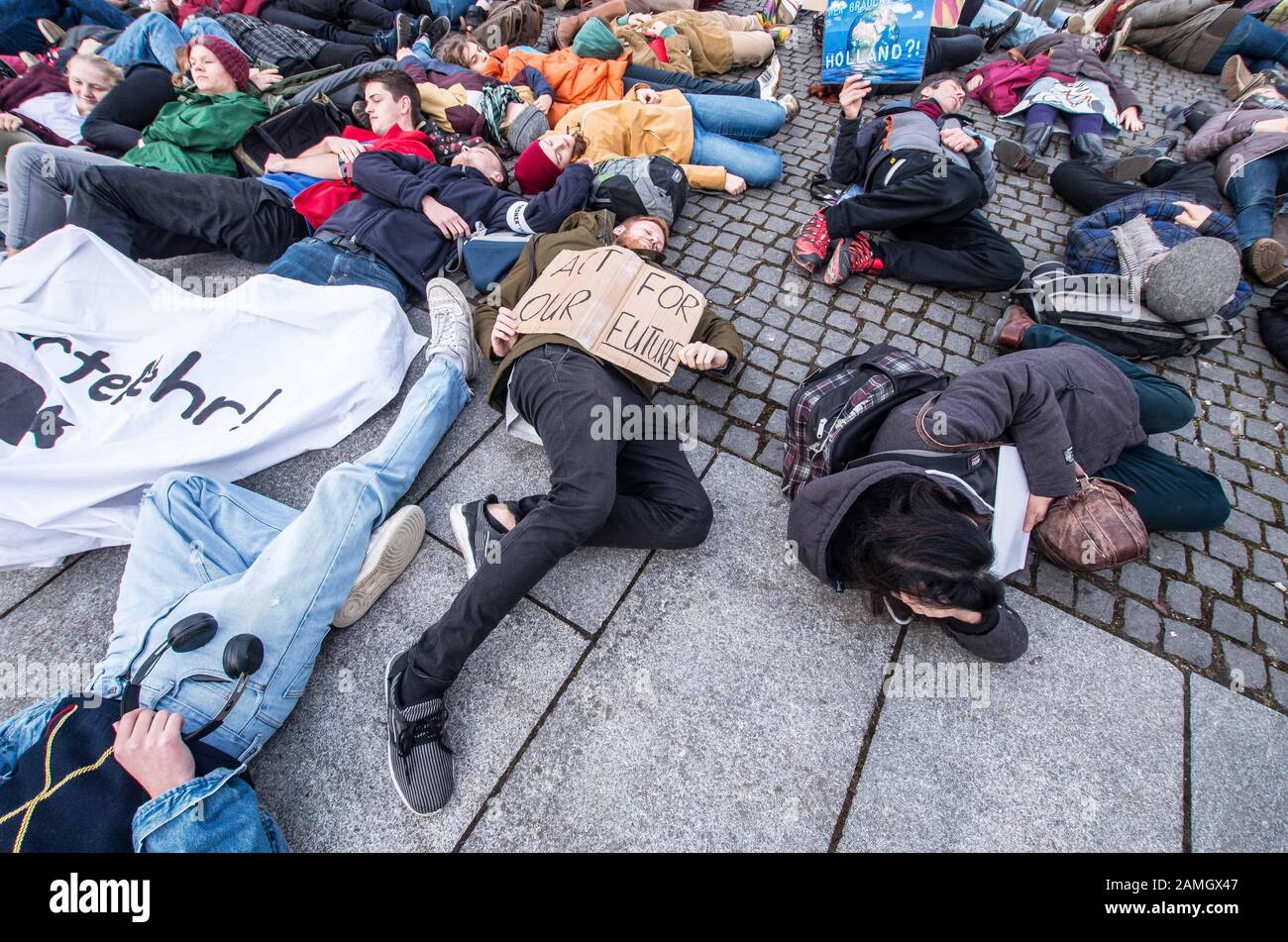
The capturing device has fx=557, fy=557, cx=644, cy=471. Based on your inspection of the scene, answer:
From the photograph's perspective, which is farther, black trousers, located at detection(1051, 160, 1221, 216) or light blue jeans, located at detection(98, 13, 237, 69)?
light blue jeans, located at detection(98, 13, 237, 69)

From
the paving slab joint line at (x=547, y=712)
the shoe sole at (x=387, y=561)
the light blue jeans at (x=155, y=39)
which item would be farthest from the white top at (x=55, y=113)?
the paving slab joint line at (x=547, y=712)

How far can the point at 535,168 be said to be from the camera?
14.5ft

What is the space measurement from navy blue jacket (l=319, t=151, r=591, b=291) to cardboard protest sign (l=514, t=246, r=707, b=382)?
1029mm

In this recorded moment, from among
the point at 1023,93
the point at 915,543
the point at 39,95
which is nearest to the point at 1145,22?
the point at 1023,93

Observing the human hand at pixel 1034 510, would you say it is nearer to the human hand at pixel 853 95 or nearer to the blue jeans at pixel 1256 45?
the human hand at pixel 853 95

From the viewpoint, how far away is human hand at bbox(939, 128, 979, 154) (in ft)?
13.4

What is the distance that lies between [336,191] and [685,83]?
11.8ft

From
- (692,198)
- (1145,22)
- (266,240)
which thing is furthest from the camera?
(1145,22)

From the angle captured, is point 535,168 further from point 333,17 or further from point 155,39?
point 333,17

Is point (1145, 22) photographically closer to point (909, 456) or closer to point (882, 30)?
point (882, 30)


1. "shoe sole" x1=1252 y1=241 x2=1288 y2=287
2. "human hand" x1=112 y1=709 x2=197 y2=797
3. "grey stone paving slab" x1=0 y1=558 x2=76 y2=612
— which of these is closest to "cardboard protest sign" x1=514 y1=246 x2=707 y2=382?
"human hand" x1=112 y1=709 x2=197 y2=797

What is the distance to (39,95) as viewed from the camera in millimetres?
5359

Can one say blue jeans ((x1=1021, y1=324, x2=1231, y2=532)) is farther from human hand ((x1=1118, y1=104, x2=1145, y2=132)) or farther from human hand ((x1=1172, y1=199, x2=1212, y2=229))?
human hand ((x1=1118, y1=104, x2=1145, y2=132))
